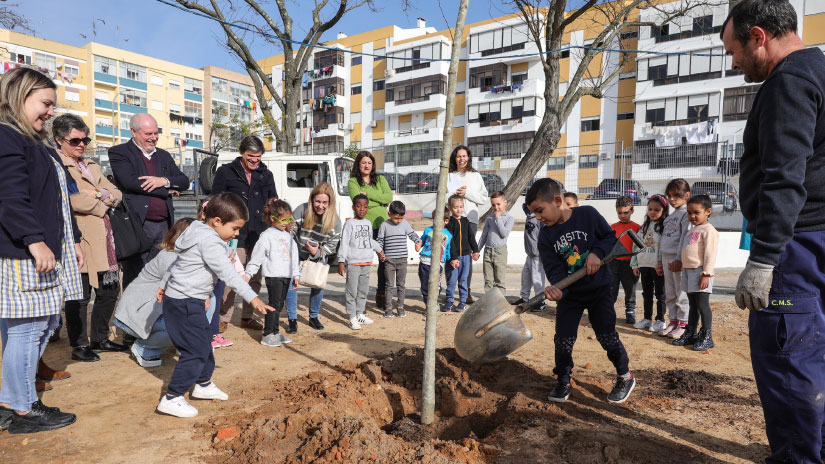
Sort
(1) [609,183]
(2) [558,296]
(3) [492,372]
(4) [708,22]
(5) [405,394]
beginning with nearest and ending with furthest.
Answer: (2) [558,296] < (5) [405,394] < (3) [492,372] < (1) [609,183] < (4) [708,22]

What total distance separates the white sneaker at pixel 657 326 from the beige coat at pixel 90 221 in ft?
17.9

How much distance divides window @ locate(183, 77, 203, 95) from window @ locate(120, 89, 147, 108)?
545cm

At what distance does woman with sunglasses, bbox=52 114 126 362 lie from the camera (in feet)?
13.1

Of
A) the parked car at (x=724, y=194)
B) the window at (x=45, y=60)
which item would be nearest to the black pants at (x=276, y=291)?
the parked car at (x=724, y=194)

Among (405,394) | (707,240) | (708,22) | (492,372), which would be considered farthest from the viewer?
(708,22)

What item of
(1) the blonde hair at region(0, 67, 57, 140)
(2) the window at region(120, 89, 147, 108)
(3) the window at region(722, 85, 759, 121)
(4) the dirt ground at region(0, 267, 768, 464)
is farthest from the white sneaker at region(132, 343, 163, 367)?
(2) the window at region(120, 89, 147, 108)

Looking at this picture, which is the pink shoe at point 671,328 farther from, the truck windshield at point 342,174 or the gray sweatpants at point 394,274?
the truck windshield at point 342,174

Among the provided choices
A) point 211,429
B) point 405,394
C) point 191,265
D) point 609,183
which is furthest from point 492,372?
point 609,183

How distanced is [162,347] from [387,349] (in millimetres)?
1987

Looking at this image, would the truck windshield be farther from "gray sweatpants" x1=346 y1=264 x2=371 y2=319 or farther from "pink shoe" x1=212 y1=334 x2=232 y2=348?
"pink shoe" x1=212 y1=334 x2=232 y2=348

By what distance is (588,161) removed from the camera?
14734 millimetres

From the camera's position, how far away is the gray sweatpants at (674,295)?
511 cm

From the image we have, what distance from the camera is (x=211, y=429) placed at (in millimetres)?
2885

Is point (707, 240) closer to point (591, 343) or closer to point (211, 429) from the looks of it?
point (591, 343)
